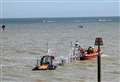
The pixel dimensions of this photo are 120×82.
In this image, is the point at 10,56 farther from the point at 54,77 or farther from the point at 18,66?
the point at 54,77

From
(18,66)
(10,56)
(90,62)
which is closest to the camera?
(18,66)

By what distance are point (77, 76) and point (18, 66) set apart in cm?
572

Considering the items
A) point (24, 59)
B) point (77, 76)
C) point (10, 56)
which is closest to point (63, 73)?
point (77, 76)

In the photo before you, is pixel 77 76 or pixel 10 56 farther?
pixel 10 56

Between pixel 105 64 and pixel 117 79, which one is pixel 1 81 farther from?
pixel 105 64

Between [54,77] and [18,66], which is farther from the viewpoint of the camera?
[18,66]

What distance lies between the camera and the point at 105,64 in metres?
33.4

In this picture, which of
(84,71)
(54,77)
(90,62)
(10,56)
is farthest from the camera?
(10,56)

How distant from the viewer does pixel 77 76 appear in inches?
1110

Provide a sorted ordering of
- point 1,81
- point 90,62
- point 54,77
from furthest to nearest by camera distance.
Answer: point 90,62
point 54,77
point 1,81

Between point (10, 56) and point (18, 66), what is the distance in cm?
643

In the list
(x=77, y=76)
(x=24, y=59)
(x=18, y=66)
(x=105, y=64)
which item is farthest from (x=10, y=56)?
(x=77, y=76)

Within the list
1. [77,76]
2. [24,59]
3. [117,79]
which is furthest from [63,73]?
[24,59]

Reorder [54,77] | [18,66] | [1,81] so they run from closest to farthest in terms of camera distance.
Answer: [1,81], [54,77], [18,66]
